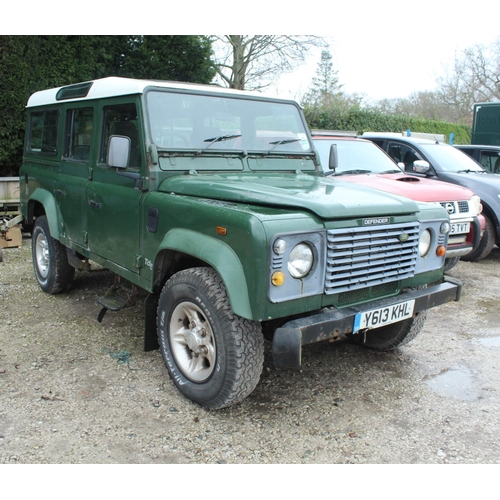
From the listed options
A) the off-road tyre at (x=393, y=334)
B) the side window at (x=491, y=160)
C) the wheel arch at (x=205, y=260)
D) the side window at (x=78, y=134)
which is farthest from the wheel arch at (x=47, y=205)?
the side window at (x=491, y=160)

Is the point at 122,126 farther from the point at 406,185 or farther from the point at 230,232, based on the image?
the point at 406,185

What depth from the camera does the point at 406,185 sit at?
5.98 m

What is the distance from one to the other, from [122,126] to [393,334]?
8.84 ft

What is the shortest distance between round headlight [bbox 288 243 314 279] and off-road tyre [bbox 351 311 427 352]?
1.28 m

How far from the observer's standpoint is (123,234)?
384 cm

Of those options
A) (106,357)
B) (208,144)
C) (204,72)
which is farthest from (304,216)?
(204,72)

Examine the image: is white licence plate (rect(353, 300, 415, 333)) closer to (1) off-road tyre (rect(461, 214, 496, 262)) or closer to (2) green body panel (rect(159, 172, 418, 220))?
(2) green body panel (rect(159, 172, 418, 220))

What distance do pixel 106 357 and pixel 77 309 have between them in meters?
1.29

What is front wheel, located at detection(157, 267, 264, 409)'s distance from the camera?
2857 mm

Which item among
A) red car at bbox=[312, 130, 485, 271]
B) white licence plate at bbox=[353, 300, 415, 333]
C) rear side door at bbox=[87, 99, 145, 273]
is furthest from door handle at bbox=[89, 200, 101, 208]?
red car at bbox=[312, 130, 485, 271]

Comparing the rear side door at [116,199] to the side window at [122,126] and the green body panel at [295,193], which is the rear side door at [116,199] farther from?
the green body panel at [295,193]

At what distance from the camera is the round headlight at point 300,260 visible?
271 centimetres

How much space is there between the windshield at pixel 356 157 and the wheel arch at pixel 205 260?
3.65m

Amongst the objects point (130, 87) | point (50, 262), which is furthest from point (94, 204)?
point (50, 262)
